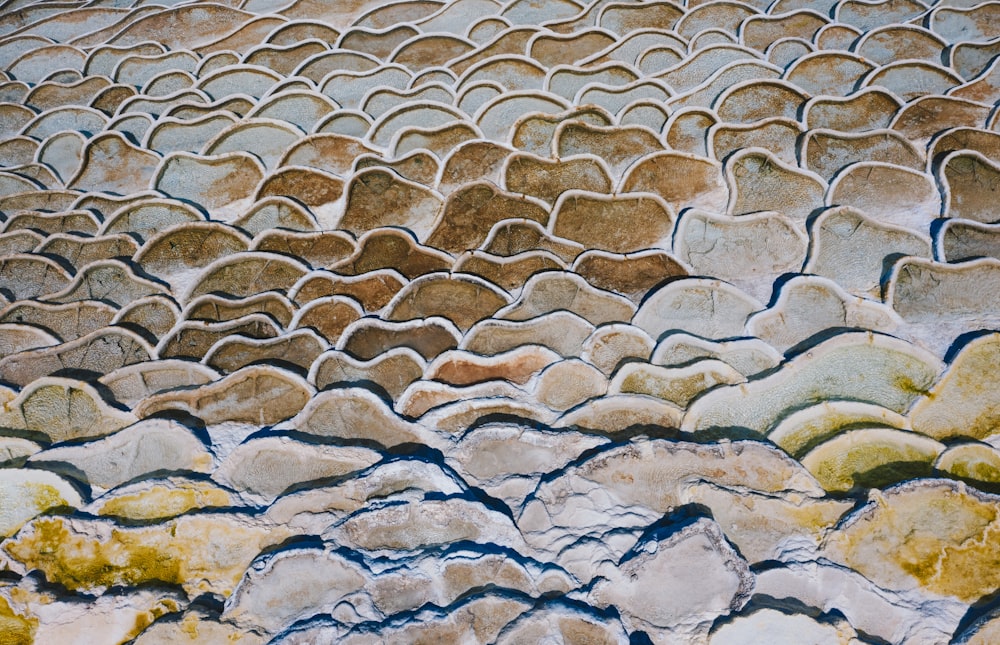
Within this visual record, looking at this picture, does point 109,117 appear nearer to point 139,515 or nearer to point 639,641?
point 139,515

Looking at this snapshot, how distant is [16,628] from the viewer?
73.6 inches

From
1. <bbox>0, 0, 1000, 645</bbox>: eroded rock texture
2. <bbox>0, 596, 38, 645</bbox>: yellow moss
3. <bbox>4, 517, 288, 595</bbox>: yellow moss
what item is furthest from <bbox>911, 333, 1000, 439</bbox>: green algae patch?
<bbox>0, 596, 38, 645</bbox>: yellow moss

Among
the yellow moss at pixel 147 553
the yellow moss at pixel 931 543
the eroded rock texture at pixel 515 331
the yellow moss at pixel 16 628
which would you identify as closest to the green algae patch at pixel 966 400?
the eroded rock texture at pixel 515 331

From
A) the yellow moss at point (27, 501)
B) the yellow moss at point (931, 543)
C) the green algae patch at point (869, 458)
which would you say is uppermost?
the yellow moss at point (27, 501)

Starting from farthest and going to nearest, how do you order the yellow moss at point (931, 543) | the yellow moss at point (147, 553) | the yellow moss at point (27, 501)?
the yellow moss at point (27, 501)
the yellow moss at point (147, 553)
the yellow moss at point (931, 543)

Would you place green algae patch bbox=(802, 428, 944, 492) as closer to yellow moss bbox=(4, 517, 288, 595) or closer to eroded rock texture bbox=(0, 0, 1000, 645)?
eroded rock texture bbox=(0, 0, 1000, 645)

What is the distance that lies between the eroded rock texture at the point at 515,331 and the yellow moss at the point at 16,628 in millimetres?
11

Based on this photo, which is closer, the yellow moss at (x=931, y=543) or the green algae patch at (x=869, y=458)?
the yellow moss at (x=931, y=543)

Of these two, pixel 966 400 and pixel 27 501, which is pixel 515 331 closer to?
pixel 966 400

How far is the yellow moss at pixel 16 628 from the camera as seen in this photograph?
186 cm

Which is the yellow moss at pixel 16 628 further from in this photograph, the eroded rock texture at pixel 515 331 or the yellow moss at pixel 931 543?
the yellow moss at pixel 931 543

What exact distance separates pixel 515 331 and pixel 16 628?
5.29 ft

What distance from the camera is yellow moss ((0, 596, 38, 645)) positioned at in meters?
1.86

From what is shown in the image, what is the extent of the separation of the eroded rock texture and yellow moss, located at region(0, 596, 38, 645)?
0.4 inches
